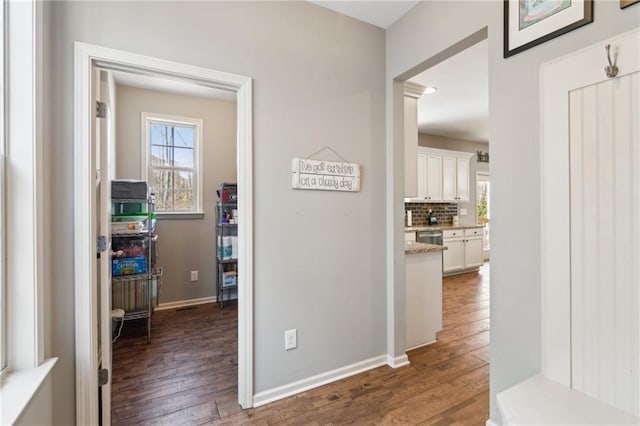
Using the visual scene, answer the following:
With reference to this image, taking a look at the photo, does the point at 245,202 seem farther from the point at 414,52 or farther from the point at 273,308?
the point at 414,52

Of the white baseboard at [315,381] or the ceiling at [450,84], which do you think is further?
the ceiling at [450,84]

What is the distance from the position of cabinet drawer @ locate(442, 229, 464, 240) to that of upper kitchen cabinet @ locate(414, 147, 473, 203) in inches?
24.9

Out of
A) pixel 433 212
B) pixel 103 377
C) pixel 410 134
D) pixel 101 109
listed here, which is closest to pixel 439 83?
pixel 410 134

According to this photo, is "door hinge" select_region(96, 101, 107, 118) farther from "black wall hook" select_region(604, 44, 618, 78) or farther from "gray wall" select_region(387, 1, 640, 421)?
"black wall hook" select_region(604, 44, 618, 78)

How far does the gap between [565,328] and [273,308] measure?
1.54 m

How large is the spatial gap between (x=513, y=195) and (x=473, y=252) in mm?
4827

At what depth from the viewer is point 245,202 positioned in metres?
1.83

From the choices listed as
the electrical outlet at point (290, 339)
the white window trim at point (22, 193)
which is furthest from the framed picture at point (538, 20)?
the white window trim at point (22, 193)

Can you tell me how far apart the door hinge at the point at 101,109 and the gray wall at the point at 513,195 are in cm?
211

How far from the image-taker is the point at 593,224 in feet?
3.96

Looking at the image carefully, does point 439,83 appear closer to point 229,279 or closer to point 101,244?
point 229,279

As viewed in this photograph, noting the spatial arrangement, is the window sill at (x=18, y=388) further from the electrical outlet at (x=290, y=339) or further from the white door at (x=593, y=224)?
the white door at (x=593, y=224)

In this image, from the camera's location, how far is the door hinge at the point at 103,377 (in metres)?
1.55

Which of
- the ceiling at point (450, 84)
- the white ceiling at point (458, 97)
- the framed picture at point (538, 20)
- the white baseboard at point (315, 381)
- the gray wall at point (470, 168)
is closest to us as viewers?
the framed picture at point (538, 20)
